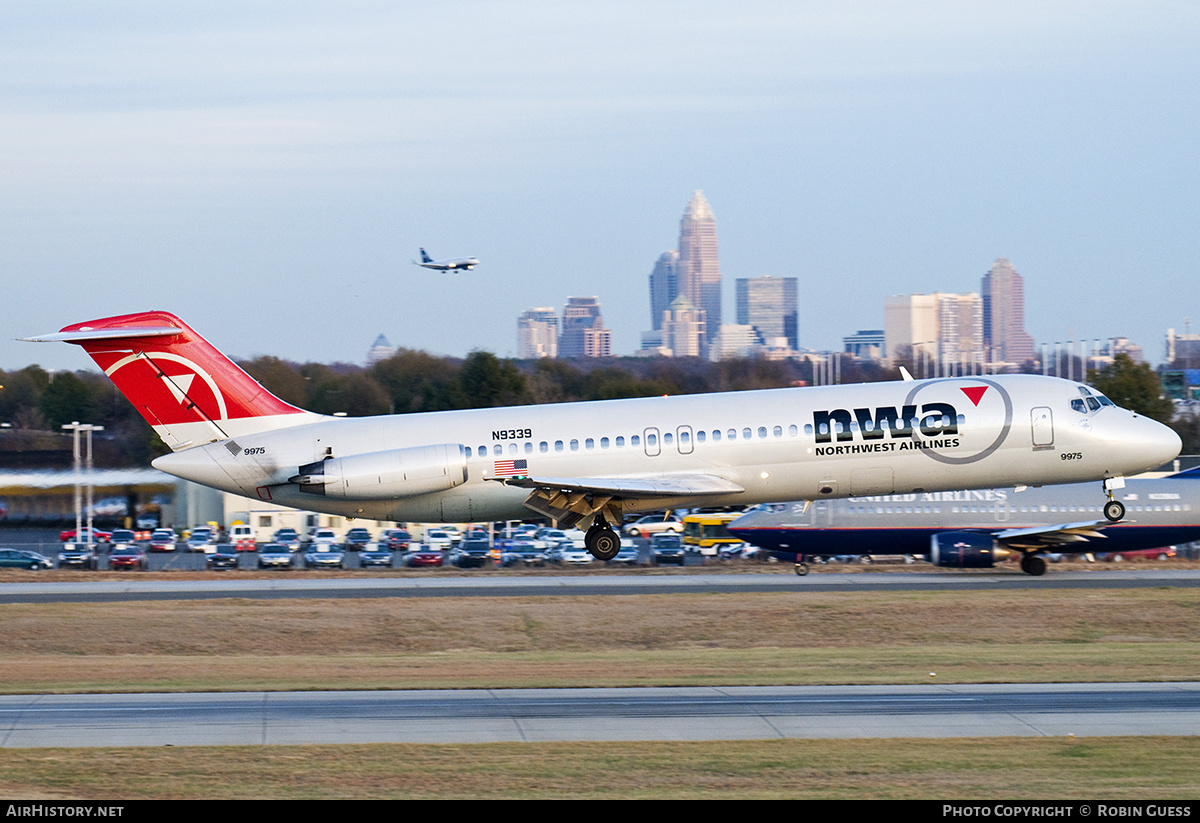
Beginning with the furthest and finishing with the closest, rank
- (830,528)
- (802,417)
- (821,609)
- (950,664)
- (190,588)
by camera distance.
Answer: (830,528), (190,588), (821,609), (802,417), (950,664)

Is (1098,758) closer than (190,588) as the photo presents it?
Yes

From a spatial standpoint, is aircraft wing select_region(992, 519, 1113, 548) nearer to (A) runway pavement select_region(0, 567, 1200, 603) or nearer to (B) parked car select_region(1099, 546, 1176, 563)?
(A) runway pavement select_region(0, 567, 1200, 603)

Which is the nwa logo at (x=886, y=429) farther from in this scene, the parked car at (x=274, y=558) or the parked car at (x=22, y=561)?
the parked car at (x=22, y=561)

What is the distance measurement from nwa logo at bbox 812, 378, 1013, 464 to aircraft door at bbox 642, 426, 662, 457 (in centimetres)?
371

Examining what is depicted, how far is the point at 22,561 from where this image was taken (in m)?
58.8

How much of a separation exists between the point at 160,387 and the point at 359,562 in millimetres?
30622

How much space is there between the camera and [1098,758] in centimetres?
1719

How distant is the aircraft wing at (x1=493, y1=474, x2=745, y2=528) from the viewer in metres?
32.6

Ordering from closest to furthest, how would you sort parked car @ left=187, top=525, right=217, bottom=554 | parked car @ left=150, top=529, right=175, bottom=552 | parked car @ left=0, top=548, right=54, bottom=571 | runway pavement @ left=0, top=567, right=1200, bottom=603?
runway pavement @ left=0, top=567, right=1200, bottom=603 → parked car @ left=0, top=548, right=54, bottom=571 → parked car @ left=187, top=525, right=217, bottom=554 → parked car @ left=150, top=529, right=175, bottom=552

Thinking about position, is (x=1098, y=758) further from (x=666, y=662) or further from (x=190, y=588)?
(x=190, y=588)

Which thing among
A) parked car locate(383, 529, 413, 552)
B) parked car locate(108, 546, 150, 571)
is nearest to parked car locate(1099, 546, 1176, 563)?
parked car locate(383, 529, 413, 552)

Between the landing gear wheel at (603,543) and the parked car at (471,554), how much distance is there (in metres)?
26.0
